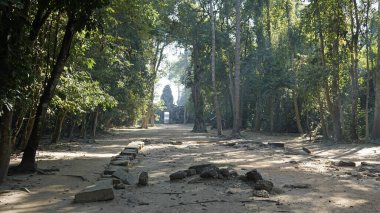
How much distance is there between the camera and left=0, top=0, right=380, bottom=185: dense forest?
820cm

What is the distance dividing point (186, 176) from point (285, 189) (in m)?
2.32

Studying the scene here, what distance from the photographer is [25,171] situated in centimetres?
974

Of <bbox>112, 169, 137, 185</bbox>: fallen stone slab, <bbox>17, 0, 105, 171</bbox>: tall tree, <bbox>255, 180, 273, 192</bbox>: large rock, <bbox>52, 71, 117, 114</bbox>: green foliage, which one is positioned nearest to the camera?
<bbox>255, 180, 273, 192</bbox>: large rock

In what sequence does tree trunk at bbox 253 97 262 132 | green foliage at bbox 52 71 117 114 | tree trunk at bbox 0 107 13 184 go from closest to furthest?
tree trunk at bbox 0 107 13 184 < green foliage at bbox 52 71 117 114 < tree trunk at bbox 253 97 262 132

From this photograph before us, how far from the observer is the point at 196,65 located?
1369 inches

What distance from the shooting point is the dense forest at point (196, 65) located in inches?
323

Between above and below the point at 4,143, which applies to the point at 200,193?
below

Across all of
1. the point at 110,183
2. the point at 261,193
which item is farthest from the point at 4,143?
the point at 261,193

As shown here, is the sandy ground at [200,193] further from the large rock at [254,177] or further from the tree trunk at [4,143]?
the tree trunk at [4,143]

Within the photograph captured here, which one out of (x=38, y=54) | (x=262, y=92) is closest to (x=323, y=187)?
(x=38, y=54)

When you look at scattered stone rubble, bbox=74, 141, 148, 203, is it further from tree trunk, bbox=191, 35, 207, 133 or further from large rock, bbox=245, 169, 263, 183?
tree trunk, bbox=191, 35, 207, 133

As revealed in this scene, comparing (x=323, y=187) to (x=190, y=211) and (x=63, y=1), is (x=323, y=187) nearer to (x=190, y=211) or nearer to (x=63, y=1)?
(x=190, y=211)

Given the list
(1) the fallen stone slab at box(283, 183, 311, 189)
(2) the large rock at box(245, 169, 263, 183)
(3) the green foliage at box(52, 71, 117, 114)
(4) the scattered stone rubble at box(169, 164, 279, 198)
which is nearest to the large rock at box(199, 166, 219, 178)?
(4) the scattered stone rubble at box(169, 164, 279, 198)

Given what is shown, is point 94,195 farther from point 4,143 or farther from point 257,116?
point 257,116
